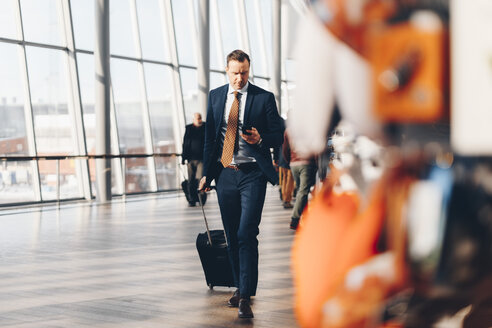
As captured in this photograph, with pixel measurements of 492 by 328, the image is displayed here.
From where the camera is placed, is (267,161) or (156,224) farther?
(156,224)

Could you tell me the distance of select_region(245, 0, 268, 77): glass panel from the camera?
27109 millimetres

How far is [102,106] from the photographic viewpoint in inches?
628

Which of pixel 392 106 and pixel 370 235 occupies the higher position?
pixel 392 106

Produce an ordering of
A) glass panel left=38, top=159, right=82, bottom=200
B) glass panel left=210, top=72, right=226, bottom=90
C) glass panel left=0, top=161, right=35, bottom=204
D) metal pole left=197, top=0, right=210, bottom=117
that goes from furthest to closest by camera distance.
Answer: glass panel left=210, top=72, right=226, bottom=90 < metal pole left=197, top=0, right=210, bottom=117 < glass panel left=38, top=159, right=82, bottom=200 < glass panel left=0, top=161, right=35, bottom=204

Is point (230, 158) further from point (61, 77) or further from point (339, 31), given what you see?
point (61, 77)

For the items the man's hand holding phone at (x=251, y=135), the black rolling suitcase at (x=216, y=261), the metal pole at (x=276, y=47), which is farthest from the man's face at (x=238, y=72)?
the metal pole at (x=276, y=47)

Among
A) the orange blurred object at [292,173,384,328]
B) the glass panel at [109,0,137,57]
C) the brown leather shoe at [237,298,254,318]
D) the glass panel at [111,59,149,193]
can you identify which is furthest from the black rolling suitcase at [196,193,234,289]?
the glass panel at [109,0,137,57]

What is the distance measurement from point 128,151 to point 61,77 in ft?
10.1

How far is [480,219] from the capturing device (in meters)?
0.90

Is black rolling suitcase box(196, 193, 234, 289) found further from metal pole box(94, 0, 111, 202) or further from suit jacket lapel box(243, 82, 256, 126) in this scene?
metal pole box(94, 0, 111, 202)

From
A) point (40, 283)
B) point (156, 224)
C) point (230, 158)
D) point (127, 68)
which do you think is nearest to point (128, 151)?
point (127, 68)

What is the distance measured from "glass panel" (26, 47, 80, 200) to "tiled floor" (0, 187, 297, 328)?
14.9 feet

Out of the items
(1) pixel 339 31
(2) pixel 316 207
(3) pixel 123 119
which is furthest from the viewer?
(3) pixel 123 119

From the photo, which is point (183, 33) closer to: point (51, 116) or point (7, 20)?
point (51, 116)
